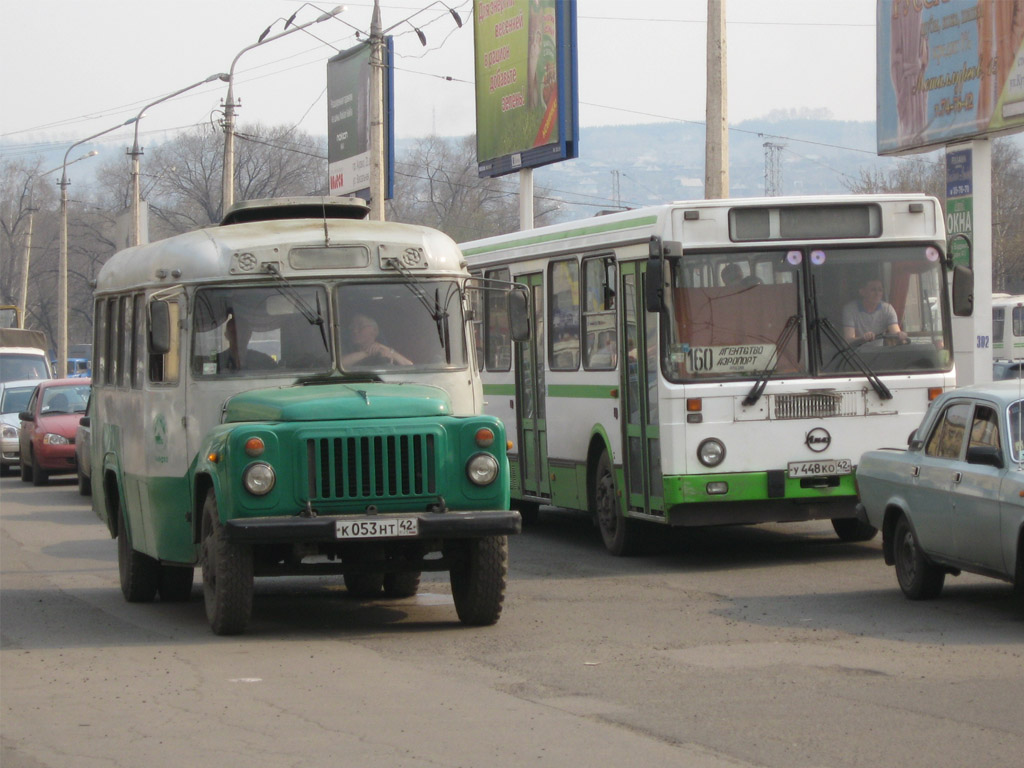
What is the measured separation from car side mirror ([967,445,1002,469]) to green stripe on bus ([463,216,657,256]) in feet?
13.8

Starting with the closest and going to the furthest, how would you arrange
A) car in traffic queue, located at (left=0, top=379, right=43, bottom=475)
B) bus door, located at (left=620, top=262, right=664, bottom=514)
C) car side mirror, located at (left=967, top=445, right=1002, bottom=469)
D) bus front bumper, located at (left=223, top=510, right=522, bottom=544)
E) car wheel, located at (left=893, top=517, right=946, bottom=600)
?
bus front bumper, located at (left=223, top=510, right=522, bottom=544)
car side mirror, located at (left=967, top=445, right=1002, bottom=469)
car wheel, located at (left=893, top=517, right=946, bottom=600)
bus door, located at (left=620, top=262, right=664, bottom=514)
car in traffic queue, located at (left=0, top=379, right=43, bottom=475)

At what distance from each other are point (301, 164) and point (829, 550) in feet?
253

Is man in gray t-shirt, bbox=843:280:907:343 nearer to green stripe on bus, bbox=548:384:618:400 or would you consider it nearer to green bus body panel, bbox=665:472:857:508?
green bus body panel, bbox=665:472:857:508

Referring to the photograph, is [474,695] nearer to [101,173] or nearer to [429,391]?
[429,391]

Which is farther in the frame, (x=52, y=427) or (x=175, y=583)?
(x=52, y=427)

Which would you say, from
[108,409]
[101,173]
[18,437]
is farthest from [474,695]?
[101,173]

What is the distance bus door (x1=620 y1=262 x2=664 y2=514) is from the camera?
13.6 metres

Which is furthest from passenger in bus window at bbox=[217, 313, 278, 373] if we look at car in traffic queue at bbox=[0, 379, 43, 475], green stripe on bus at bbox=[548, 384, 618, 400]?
car in traffic queue at bbox=[0, 379, 43, 475]

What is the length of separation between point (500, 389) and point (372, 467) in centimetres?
789

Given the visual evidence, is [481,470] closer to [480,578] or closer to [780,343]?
[480,578]

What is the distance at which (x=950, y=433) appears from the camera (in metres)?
10.8

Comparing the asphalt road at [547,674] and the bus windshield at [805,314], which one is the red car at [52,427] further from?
the bus windshield at [805,314]

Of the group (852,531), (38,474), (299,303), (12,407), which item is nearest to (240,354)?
(299,303)

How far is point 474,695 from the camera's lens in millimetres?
8070
